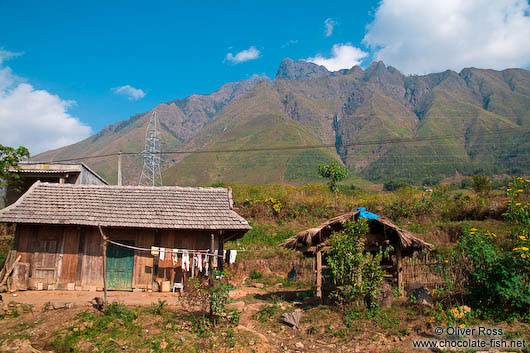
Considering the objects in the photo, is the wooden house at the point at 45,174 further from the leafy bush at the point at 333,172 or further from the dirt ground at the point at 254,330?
the leafy bush at the point at 333,172

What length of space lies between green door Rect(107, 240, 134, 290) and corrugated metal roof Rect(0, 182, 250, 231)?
125cm

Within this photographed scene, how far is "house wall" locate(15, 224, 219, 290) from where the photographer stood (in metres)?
13.9

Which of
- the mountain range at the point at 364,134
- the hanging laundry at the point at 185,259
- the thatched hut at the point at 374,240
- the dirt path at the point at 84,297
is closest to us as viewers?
the thatched hut at the point at 374,240

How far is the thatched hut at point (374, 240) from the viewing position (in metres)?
11.9

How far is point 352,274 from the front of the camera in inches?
409

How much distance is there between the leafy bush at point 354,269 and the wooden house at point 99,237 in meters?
4.67

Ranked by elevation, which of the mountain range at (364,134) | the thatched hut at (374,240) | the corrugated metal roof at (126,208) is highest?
the mountain range at (364,134)

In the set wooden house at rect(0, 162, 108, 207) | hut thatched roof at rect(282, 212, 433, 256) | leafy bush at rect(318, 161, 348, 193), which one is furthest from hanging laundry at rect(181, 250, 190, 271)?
leafy bush at rect(318, 161, 348, 193)

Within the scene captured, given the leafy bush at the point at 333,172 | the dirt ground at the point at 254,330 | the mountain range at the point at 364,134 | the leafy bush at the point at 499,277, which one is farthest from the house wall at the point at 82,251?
the mountain range at the point at 364,134

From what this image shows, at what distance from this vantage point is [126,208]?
14703 millimetres

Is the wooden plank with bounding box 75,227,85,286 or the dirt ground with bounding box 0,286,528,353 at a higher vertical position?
the wooden plank with bounding box 75,227,85,286

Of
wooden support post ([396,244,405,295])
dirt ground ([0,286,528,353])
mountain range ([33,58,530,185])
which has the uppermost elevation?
mountain range ([33,58,530,185])

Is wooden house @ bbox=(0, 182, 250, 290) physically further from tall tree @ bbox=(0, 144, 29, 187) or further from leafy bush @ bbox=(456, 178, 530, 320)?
Answer: leafy bush @ bbox=(456, 178, 530, 320)

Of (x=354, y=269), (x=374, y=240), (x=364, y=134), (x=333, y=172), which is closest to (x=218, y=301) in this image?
(x=354, y=269)
